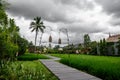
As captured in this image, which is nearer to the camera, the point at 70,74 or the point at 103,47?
the point at 70,74

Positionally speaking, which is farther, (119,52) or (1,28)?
(119,52)

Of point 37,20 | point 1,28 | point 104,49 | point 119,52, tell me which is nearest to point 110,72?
point 1,28

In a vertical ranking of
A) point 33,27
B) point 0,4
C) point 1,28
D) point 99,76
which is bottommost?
point 99,76

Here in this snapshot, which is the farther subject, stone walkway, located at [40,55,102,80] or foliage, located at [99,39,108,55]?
foliage, located at [99,39,108,55]

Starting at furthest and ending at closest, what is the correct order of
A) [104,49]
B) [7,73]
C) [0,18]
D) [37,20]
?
[37,20] → [104,49] → [0,18] → [7,73]

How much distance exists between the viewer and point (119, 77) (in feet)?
32.4

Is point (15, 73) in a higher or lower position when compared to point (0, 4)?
lower

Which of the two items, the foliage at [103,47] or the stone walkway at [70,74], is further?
the foliage at [103,47]

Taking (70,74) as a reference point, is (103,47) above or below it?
above

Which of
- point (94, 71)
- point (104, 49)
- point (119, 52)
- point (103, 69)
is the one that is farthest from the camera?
point (104, 49)

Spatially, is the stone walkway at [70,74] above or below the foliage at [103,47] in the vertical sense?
below

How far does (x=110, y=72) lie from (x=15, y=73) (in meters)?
4.72

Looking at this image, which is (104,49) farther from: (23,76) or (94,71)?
(23,76)

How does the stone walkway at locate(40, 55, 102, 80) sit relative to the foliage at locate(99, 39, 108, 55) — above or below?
below
